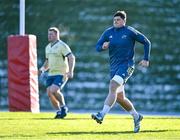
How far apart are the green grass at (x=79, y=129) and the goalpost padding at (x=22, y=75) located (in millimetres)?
2725

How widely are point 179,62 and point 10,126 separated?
9866 millimetres

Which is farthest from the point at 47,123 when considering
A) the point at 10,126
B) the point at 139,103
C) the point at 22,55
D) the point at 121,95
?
the point at 139,103

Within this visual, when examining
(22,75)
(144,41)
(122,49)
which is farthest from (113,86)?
(22,75)

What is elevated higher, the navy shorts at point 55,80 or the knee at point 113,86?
the knee at point 113,86

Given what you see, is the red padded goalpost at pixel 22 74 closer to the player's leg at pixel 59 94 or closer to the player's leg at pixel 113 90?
the player's leg at pixel 59 94

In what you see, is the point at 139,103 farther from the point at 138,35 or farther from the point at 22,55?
the point at 138,35

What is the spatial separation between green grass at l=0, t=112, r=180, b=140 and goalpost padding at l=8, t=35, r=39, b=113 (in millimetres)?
2725

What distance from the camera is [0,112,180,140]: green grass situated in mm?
11109

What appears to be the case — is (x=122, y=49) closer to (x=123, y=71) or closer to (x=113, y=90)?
(x=123, y=71)

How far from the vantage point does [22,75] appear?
17984 millimetres

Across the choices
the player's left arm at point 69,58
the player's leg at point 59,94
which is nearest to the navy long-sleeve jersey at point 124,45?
the player's left arm at point 69,58

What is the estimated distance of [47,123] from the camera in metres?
13.5

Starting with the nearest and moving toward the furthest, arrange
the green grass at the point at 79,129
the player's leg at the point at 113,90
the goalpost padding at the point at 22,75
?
the green grass at the point at 79,129
the player's leg at the point at 113,90
the goalpost padding at the point at 22,75

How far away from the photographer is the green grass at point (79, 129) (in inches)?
437
